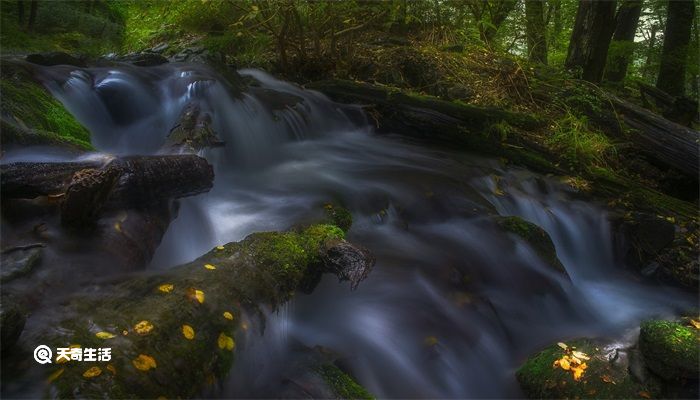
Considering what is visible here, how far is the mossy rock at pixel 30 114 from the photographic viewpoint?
3624 mm

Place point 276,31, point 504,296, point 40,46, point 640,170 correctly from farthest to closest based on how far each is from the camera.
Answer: point 40,46
point 276,31
point 640,170
point 504,296

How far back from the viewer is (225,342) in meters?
2.50

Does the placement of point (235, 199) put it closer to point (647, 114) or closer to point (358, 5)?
point (358, 5)

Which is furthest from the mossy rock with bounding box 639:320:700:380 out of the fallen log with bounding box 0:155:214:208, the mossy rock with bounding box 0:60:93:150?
the mossy rock with bounding box 0:60:93:150

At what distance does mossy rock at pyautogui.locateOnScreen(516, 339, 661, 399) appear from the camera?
10.5 feet

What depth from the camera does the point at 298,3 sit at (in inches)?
302

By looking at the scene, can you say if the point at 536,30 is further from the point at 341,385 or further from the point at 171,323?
the point at 171,323

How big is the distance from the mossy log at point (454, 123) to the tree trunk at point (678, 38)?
4927 mm

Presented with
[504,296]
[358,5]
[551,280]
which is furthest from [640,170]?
[358,5]

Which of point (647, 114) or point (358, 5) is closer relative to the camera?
point (647, 114)

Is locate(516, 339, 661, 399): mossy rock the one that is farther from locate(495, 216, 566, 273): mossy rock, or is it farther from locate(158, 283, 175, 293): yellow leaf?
locate(158, 283, 175, 293): yellow leaf

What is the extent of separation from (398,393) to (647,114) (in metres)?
6.32

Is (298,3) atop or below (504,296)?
atop

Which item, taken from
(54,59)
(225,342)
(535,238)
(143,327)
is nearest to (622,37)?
(535,238)
